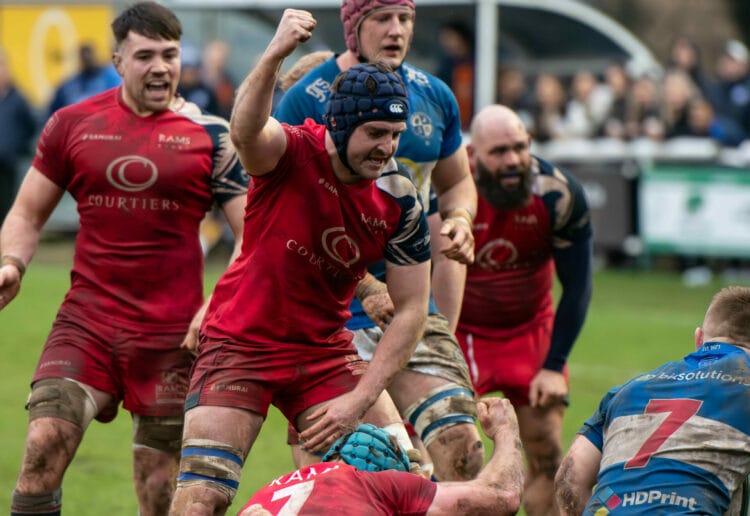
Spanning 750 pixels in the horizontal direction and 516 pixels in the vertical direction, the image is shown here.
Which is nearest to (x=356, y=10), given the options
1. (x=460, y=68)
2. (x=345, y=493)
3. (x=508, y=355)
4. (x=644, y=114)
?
(x=508, y=355)

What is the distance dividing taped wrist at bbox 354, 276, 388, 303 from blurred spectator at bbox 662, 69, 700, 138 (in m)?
12.4

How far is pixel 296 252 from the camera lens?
5.48m

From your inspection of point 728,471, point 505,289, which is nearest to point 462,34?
point 505,289

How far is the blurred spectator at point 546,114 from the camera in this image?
61.8 feet

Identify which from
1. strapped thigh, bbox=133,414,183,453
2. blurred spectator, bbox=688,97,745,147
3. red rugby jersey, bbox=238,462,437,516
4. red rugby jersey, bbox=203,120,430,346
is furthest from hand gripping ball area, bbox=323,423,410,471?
blurred spectator, bbox=688,97,745,147

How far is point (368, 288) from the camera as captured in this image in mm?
6230

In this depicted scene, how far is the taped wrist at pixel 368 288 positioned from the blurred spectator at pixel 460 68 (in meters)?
12.7

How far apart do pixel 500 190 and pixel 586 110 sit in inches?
467

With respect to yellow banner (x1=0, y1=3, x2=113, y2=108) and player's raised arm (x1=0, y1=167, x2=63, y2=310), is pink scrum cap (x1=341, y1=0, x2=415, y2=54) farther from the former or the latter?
yellow banner (x1=0, y1=3, x2=113, y2=108)

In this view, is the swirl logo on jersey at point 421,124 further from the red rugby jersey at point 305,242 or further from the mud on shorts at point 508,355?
the mud on shorts at point 508,355

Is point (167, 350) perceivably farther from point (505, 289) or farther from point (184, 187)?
point (505, 289)

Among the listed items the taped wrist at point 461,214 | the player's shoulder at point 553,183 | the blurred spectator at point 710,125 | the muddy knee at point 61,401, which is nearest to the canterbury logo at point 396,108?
the taped wrist at point 461,214

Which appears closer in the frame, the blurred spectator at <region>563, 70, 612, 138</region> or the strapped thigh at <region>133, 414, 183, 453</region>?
the strapped thigh at <region>133, 414, 183, 453</region>

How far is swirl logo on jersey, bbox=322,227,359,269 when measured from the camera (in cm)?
550
